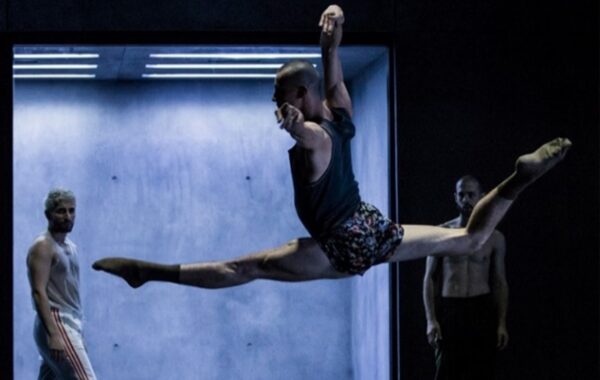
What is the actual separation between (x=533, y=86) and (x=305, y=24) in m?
1.45

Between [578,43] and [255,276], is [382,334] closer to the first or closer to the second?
[578,43]

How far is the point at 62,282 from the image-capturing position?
7.31 metres

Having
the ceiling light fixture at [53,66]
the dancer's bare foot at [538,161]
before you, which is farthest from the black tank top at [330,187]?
the ceiling light fixture at [53,66]

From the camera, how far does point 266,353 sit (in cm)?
961

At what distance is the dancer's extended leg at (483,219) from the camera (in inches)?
225

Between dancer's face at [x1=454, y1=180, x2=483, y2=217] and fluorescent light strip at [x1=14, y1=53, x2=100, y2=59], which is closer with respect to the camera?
dancer's face at [x1=454, y1=180, x2=483, y2=217]

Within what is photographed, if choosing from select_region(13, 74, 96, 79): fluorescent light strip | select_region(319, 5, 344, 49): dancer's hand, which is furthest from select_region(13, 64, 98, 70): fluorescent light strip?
select_region(319, 5, 344, 49): dancer's hand

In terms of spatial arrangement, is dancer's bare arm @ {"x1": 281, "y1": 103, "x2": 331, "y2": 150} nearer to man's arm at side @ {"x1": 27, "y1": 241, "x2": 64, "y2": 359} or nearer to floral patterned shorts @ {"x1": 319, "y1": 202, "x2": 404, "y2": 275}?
floral patterned shorts @ {"x1": 319, "y1": 202, "x2": 404, "y2": 275}

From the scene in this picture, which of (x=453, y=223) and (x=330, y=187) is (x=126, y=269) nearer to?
(x=330, y=187)

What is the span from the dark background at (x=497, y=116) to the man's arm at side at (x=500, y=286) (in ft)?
2.27

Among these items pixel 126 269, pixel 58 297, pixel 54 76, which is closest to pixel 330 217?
pixel 126 269

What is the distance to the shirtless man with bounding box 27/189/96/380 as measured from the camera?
23.4 ft

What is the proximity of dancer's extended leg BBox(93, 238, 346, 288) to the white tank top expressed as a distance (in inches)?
62.8

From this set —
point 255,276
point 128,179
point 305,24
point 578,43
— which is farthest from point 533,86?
point 255,276
